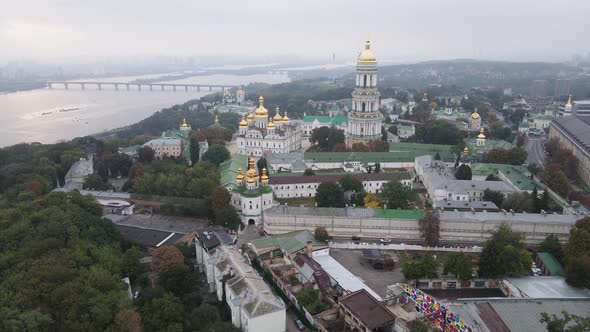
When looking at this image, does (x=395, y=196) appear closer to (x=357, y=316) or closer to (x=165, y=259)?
(x=357, y=316)

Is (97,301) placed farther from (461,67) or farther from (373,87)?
(461,67)

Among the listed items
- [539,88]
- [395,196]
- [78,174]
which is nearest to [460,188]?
[395,196]

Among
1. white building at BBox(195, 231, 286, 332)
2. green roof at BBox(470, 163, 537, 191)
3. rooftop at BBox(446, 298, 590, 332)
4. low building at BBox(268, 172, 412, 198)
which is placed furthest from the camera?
low building at BBox(268, 172, 412, 198)

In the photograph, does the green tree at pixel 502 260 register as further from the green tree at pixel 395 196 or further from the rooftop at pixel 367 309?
the green tree at pixel 395 196

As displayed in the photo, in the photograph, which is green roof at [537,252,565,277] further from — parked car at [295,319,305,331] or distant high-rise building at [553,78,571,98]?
distant high-rise building at [553,78,571,98]

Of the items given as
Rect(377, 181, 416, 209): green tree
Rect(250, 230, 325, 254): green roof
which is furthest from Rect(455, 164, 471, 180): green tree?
Rect(250, 230, 325, 254): green roof

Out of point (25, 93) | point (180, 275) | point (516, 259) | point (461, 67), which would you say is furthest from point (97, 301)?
point (461, 67)
